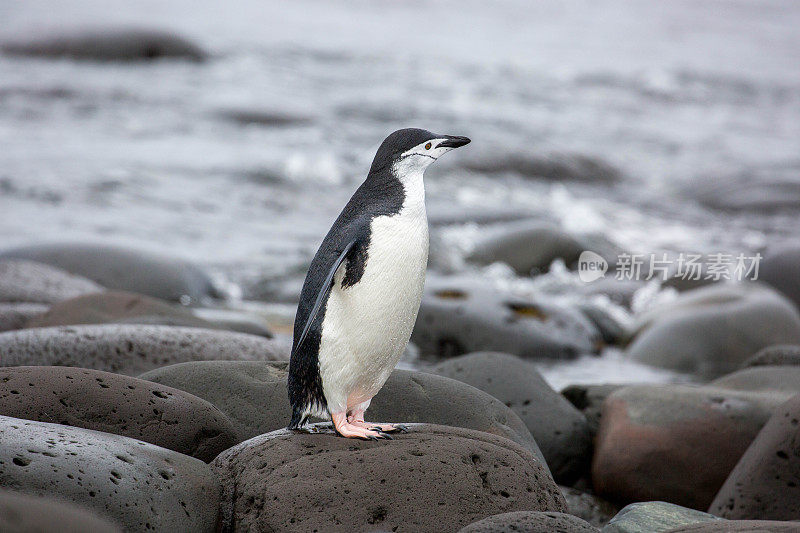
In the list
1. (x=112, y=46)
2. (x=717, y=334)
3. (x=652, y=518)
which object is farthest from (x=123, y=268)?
(x=112, y=46)

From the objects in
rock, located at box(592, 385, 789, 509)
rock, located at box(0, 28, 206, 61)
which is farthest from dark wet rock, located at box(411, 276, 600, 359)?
rock, located at box(0, 28, 206, 61)

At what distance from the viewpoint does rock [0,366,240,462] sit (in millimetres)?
3658

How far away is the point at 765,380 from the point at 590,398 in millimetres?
989

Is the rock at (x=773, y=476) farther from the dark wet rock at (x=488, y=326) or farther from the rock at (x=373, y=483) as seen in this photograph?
the dark wet rock at (x=488, y=326)

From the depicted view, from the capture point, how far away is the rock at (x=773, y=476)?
418cm

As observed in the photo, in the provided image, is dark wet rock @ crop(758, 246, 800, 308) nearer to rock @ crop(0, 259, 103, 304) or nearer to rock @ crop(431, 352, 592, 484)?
rock @ crop(431, 352, 592, 484)

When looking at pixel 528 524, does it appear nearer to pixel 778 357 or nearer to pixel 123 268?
pixel 778 357

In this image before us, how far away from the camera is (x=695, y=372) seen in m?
7.40

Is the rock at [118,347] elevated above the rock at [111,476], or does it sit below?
below

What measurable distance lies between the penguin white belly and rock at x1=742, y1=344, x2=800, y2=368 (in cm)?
373

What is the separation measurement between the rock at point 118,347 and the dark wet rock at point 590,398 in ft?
5.65

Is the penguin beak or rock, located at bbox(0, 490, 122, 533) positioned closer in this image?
rock, located at bbox(0, 490, 122, 533)

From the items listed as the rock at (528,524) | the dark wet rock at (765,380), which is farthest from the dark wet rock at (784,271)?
the rock at (528,524)

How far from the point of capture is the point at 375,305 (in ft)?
11.3
